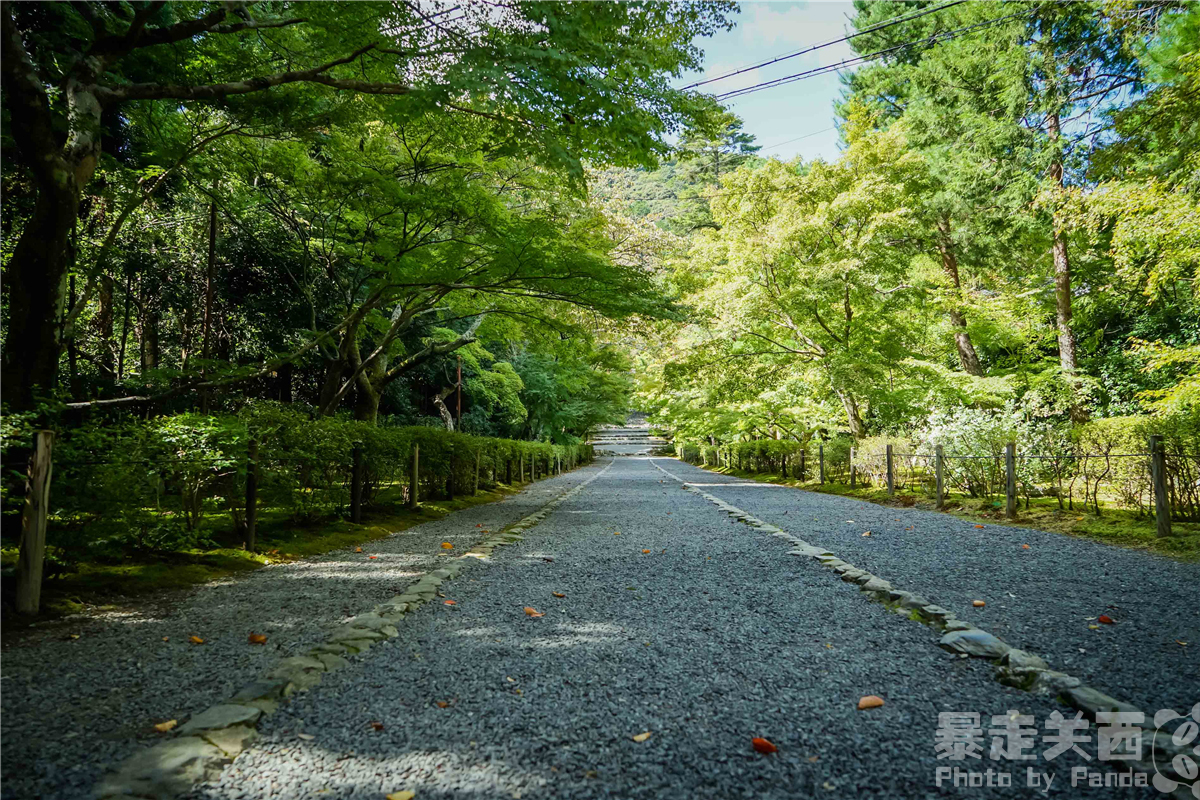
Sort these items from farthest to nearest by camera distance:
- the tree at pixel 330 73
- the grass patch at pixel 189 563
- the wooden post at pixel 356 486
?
the wooden post at pixel 356 486 < the tree at pixel 330 73 < the grass patch at pixel 189 563

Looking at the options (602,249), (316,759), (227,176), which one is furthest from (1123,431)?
(227,176)

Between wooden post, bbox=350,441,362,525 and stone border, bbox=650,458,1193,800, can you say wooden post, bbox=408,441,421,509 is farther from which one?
stone border, bbox=650,458,1193,800

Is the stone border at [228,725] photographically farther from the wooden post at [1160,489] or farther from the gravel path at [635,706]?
the wooden post at [1160,489]

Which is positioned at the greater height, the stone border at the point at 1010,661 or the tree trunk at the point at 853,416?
the tree trunk at the point at 853,416

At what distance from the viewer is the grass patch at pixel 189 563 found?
3301 mm

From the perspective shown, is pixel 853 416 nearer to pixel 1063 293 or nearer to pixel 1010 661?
pixel 1063 293

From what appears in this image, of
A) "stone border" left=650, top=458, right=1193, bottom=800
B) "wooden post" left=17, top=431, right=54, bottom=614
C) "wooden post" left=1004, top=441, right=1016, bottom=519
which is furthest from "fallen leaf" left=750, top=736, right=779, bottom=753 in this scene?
"wooden post" left=1004, top=441, right=1016, bottom=519

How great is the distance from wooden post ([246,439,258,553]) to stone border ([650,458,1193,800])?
15.7ft

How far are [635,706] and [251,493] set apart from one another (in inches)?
163

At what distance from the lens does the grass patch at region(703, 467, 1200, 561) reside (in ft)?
17.1

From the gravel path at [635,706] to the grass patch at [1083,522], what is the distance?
3692 mm

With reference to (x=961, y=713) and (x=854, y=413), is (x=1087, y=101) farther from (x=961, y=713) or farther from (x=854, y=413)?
(x=961, y=713)

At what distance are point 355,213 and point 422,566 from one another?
5213 mm

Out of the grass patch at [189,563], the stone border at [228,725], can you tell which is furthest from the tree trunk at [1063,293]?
the stone border at [228,725]
